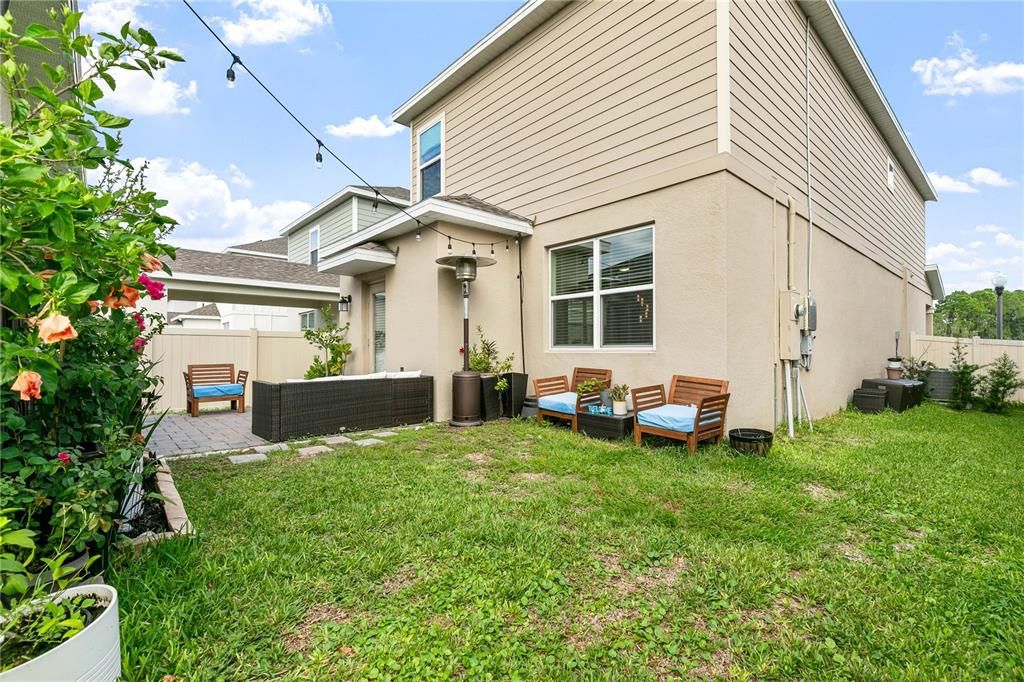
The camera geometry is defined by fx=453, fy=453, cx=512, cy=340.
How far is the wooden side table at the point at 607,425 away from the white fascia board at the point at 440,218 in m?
3.11

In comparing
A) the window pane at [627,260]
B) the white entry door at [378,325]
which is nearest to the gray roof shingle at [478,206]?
the window pane at [627,260]

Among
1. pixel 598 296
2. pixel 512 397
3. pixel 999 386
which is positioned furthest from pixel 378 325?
pixel 999 386

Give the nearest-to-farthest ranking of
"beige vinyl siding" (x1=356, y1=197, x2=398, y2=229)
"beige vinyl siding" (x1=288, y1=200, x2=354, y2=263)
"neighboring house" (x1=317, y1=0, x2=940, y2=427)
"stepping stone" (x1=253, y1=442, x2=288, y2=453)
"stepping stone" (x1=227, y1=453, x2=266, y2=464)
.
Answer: "stepping stone" (x1=227, y1=453, x2=266, y2=464) < "stepping stone" (x1=253, y1=442, x2=288, y2=453) < "neighboring house" (x1=317, y1=0, x2=940, y2=427) < "beige vinyl siding" (x1=356, y1=197, x2=398, y2=229) < "beige vinyl siding" (x1=288, y1=200, x2=354, y2=263)

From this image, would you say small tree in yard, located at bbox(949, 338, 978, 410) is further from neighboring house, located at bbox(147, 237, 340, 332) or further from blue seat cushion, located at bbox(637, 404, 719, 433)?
neighboring house, located at bbox(147, 237, 340, 332)

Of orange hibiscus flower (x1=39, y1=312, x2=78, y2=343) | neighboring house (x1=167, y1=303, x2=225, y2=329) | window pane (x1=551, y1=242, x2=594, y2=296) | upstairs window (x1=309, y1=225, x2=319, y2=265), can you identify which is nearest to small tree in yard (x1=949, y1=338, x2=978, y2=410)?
window pane (x1=551, y1=242, x2=594, y2=296)

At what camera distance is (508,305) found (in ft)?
23.7

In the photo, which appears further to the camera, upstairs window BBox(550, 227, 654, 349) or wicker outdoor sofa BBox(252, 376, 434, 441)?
upstairs window BBox(550, 227, 654, 349)

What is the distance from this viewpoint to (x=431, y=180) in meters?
9.51

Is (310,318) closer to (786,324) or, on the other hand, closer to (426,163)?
(426,163)

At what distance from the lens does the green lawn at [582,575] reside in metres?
1.75

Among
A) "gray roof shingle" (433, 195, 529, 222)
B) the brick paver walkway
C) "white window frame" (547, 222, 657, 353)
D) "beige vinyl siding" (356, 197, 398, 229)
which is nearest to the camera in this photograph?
the brick paver walkway

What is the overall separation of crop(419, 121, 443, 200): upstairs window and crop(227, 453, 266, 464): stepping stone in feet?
20.9

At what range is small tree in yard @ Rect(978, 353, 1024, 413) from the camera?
313 inches

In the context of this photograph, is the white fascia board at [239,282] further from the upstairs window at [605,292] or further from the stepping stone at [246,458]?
the upstairs window at [605,292]
